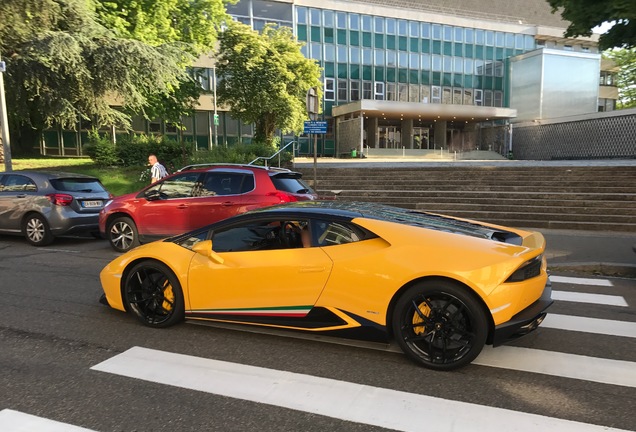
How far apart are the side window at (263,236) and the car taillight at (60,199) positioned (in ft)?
22.4

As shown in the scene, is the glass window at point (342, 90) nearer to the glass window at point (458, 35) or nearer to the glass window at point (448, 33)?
the glass window at point (448, 33)

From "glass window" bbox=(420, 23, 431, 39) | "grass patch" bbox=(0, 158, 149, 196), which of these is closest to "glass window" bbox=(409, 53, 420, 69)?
"glass window" bbox=(420, 23, 431, 39)

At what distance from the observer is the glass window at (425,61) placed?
48.0 metres

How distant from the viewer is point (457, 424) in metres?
2.92

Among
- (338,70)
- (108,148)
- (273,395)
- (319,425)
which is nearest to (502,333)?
(319,425)

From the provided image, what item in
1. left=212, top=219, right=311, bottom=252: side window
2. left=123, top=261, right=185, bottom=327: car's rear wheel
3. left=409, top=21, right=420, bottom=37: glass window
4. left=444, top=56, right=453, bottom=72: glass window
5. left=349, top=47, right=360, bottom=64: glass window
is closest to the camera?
left=212, top=219, right=311, bottom=252: side window

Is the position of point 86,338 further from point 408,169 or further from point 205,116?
point 205,116

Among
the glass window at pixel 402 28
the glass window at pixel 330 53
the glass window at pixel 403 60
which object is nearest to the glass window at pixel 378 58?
the glass window at pixel 403 60

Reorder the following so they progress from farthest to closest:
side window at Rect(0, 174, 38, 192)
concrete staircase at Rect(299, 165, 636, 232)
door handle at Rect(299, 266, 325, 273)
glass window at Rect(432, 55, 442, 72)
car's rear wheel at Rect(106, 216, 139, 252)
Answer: glass window at Rect(432, 55, 442, 72), concrete staircase at Rect(299, 165, 636, 232), side window at Rect(0, 174, 38, 192), car's rear wheel at Rect(106, 216, 139, 252), door handle at Rect(299, 266, 325, 273)

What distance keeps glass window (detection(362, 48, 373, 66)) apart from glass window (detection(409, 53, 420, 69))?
4675 millimetres

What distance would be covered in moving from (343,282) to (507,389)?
151 centimetres

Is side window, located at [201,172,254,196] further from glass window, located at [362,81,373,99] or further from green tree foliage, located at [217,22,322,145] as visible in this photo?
glass window, located at [362,81,373,99]

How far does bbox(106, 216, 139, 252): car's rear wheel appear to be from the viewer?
9.20 metres

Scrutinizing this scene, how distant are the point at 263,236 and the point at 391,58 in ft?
153
